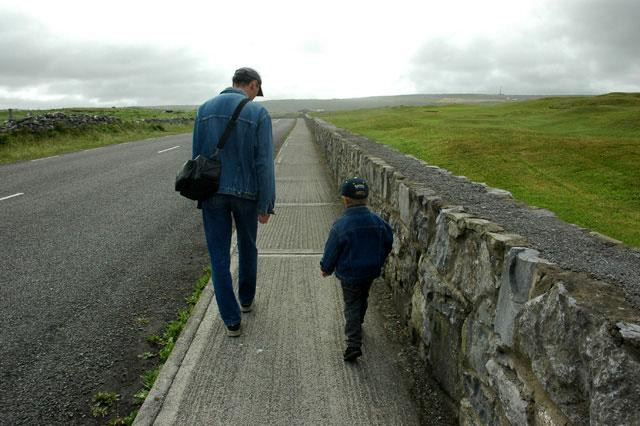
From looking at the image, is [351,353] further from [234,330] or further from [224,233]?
[224,233]

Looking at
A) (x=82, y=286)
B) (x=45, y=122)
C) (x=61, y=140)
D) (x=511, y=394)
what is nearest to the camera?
(x=511, y=394)

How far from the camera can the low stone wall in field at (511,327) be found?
1.65m

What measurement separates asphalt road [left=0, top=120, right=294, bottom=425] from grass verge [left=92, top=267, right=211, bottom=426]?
2.4 inches

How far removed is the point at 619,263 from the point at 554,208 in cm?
503

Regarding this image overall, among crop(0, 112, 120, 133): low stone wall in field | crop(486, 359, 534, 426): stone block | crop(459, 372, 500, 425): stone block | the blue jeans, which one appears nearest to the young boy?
the blue jeans

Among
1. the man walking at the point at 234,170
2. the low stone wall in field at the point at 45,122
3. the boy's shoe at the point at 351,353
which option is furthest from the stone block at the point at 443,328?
the low stone wall in field at the point at 45,122

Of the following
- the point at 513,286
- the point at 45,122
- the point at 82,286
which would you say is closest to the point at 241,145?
the point at 513,286

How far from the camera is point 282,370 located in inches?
144

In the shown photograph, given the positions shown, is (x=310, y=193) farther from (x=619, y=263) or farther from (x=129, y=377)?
(x=619, y=263)

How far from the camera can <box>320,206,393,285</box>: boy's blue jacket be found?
12.2 ft

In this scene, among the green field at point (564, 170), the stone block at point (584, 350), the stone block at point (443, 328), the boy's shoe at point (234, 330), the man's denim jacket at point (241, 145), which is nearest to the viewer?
the stone block at point (584, 350)

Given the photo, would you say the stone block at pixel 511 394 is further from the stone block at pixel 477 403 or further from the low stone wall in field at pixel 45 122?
the low stone wall in field at pixel 45 122

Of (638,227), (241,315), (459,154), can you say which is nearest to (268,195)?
(241,315)

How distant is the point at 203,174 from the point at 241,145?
40 centimetres
